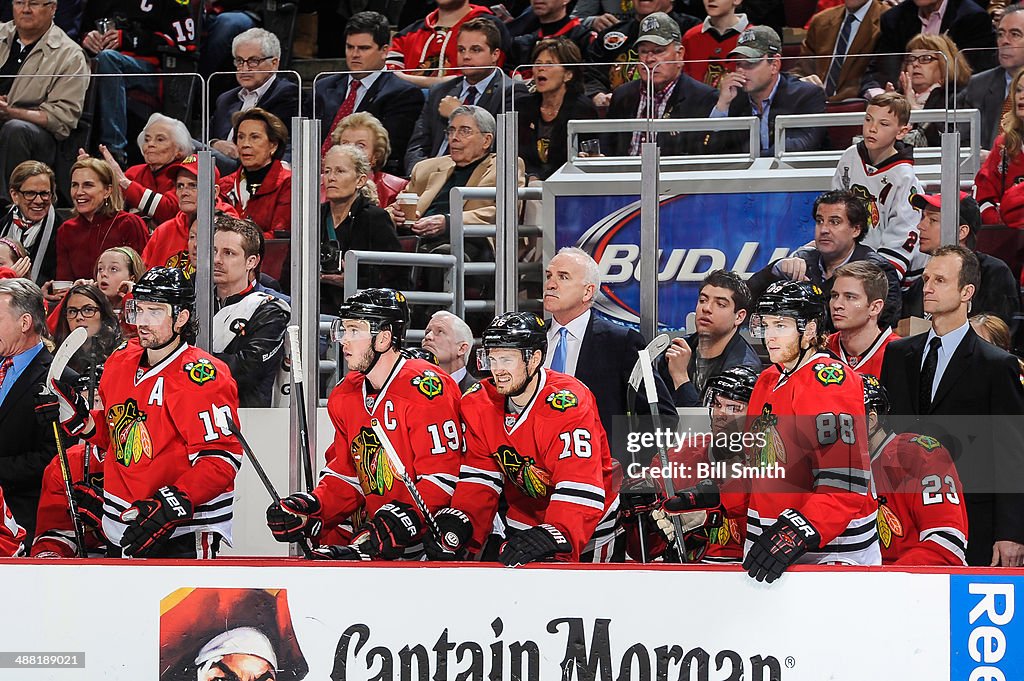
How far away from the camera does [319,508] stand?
12.6 feet

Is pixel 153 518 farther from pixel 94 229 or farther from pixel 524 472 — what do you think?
pixel 94 229

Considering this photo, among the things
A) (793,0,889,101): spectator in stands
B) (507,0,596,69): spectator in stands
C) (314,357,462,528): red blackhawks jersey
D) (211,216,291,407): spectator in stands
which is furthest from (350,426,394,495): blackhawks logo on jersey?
(507,0,596,69): spectator in stands

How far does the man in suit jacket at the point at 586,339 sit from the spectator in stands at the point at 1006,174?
3.25 ft

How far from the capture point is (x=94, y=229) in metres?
4.40

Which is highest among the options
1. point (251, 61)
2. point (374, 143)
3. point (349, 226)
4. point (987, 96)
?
point (251, 61)

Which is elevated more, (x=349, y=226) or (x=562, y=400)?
(x=349, y=226)

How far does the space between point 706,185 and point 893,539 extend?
1.08m

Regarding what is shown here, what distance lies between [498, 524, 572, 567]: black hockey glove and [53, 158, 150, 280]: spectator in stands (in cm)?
161

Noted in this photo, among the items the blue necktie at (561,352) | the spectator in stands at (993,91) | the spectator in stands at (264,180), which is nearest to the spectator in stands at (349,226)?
the spectator in stands at (264,180)

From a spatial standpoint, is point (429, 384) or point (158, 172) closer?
point (429, 384)

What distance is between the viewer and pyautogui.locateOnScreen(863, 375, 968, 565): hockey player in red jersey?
372 cm

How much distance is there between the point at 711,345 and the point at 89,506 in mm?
1748

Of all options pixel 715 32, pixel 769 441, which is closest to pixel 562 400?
pixel 769 441

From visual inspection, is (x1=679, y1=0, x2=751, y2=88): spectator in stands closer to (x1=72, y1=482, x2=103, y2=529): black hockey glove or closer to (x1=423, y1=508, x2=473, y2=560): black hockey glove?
(x1=423, y1=508, x2=473, y2=560): black hockey glove
